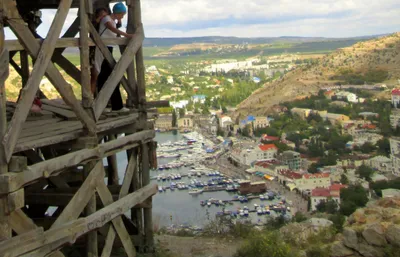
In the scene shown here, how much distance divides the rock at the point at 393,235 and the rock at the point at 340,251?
1.04 ft

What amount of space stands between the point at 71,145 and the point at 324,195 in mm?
29169

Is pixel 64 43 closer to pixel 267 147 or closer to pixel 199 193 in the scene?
pixel 199 193

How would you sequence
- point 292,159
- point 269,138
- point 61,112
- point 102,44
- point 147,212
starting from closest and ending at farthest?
point 102,44, point 61,112, point 147,212, point 292,159, point 269,138

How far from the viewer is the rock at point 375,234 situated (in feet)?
14.1

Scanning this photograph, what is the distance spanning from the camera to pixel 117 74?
3.29m

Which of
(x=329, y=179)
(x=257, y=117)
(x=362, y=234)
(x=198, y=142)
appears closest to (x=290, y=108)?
(x=257, y=117)

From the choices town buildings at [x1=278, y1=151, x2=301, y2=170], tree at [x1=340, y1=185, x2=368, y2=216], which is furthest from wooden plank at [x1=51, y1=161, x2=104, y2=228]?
town buildings at [x1=278, y1=151, x2=301, y2=170]

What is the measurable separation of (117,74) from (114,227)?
91 cm

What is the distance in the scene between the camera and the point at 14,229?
246cm

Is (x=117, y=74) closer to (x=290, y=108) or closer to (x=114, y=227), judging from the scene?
(x=114, y=227)

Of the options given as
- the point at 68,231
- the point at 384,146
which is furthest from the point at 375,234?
the point at 384,146

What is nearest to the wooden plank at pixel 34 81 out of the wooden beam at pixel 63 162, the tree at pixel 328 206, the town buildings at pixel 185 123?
the wooden beam at pixel 63 162

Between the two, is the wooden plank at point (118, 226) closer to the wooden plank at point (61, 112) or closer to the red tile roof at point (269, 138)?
the wooden plank at point (61, 112)

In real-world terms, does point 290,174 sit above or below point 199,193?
below
